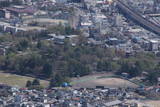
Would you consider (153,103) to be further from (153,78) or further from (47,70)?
(47,70)

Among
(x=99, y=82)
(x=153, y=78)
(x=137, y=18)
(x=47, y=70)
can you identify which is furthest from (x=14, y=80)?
(x=137, y=18)

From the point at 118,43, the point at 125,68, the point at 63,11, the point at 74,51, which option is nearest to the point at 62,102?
the point at 125,68

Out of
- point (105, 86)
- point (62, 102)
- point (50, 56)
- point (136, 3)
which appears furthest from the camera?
point (136, 3)

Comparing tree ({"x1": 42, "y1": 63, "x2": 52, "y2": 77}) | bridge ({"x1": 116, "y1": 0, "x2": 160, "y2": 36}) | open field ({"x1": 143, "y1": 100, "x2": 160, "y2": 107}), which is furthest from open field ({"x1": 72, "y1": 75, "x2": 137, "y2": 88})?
bridge ({"x1": 116, "y1": 0, "x2": 160, "y2": 36})

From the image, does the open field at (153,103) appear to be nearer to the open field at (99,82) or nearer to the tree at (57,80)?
the open field at (99,82)

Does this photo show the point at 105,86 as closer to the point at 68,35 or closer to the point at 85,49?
the point at 85,49
